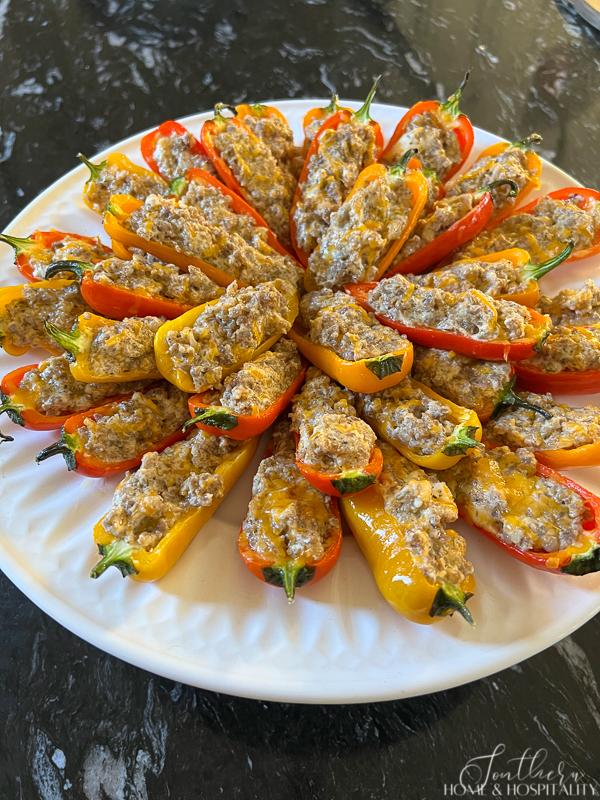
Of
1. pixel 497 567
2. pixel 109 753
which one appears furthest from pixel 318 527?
pixel 109 753

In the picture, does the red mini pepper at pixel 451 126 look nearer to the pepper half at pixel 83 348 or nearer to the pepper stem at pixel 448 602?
the pepper half at pixel 83 348

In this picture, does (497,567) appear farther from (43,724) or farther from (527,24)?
(527,24)

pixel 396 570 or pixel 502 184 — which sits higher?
pixel 502 184

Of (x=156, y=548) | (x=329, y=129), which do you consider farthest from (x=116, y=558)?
(x=329, y=129)

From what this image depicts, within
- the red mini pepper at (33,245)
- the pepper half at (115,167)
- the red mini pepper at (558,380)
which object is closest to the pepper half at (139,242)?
the red mini pepper at (33,245)

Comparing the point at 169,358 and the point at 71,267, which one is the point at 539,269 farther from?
the point at 71,267

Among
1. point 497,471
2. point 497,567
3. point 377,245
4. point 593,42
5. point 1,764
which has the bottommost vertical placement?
point 1,764
